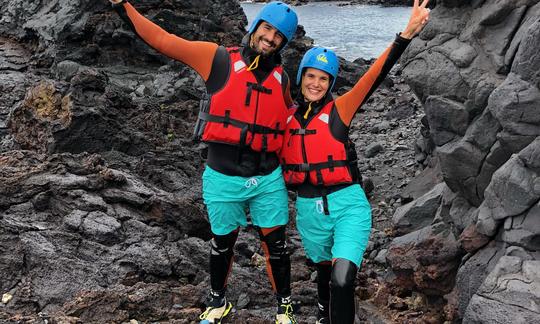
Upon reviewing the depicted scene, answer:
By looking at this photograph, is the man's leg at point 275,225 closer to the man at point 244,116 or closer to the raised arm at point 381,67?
the man at point 244,116

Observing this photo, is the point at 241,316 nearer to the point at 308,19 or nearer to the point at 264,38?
the point at 264,38

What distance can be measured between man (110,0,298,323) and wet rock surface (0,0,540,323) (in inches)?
64.5

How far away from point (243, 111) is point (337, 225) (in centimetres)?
187

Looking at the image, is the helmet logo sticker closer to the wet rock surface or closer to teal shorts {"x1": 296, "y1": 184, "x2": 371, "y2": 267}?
teal shorts {"x1": 296, "y1": 184, "x2": 371, "y2": 267}

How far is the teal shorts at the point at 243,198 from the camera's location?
6598 millimetres

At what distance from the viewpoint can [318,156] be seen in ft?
21.4

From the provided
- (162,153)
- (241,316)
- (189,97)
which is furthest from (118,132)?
(241,316)

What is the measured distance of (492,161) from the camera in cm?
847

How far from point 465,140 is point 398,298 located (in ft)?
10.6

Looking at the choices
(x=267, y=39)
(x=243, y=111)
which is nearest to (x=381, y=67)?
(x=267, y=39)

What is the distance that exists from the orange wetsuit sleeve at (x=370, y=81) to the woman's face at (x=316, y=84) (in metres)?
0.26

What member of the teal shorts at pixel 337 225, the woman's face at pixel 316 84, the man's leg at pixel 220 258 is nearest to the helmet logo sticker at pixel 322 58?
the woman's face at pixel 316 84

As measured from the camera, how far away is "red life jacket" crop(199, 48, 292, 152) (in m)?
6.57

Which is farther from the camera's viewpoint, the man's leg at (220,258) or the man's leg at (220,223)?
the man's leg at (220,258)
